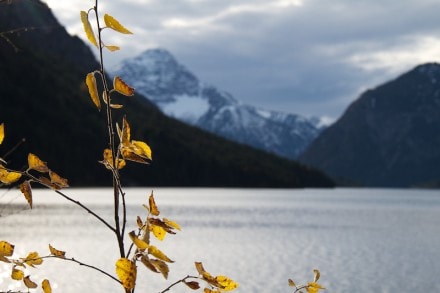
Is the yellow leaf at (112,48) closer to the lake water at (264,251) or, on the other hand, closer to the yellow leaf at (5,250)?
the yellow leaf at (5,250)

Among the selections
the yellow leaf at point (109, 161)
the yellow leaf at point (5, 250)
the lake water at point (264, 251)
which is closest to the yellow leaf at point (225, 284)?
the yellow leaf at point (109, 161)

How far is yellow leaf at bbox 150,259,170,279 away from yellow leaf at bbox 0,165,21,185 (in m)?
0.86

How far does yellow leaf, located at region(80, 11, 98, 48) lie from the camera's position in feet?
9.35

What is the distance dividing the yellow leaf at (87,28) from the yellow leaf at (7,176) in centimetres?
72

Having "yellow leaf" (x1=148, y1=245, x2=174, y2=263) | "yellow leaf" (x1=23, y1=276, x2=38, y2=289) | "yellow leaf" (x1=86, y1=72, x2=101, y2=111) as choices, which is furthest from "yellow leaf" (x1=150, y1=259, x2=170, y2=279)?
"yellow leaf" (x1=23, y1=276, x2=38, y2=289)

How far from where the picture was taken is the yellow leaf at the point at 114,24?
293 cm

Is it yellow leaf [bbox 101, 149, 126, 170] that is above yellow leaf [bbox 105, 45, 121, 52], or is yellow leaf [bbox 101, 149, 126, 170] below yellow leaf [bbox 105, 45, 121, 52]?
below

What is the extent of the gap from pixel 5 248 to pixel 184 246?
256 feet

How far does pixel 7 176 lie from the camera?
3270 millimetres

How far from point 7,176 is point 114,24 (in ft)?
2.89

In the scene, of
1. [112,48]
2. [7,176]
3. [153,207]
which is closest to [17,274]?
[7,176]

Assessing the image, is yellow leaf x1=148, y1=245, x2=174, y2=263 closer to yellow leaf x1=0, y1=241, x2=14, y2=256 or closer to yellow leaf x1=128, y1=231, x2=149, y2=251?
yellow leaf x1=128, y1=231, x2=149, y2=251

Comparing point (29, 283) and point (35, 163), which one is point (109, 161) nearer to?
point (35, 163)

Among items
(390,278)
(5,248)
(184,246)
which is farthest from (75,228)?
(5,248)
